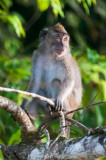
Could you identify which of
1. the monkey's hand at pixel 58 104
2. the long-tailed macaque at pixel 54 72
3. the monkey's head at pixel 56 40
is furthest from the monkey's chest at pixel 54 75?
the monkey's hand at pixel 58 104

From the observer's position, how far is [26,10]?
47.2 feet

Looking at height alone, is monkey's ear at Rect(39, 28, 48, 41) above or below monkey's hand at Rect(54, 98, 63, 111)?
above

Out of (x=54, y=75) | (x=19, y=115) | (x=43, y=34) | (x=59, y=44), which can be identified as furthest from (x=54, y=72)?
(x=19, y=115)

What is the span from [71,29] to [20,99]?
27.8 feet

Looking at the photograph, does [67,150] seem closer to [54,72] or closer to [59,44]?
[54,72]

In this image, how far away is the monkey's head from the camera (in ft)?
19.7

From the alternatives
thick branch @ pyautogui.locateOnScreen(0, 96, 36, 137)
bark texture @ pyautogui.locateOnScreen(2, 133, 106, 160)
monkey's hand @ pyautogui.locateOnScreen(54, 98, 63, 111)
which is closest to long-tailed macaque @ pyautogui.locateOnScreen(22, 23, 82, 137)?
monkey's hand @ pyautogui.locateOnScreen(54, 98, 63, 111)

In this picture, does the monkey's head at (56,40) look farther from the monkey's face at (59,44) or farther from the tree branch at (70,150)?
the tree branch at (70,150)

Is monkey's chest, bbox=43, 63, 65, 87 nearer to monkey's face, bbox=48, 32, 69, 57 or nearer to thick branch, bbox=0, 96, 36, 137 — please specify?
monkey's face, bbox=48, 32, 69, 57

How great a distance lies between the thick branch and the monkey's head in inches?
82.6

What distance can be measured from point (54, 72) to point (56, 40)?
570 mm

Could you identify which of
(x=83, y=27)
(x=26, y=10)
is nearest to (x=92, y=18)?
→ (x=83, y=27)

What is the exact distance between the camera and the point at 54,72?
20.3ft

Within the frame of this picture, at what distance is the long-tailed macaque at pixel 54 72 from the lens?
593cm
